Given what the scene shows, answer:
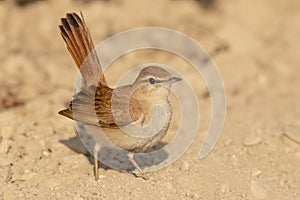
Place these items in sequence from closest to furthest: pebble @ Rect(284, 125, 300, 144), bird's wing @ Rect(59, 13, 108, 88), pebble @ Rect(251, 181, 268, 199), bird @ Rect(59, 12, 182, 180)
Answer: bird @ Rect(59, 12, 182, 180) → pebble @ Rect(251, 181, 268, 199) → bird's wing @ Rect(59, 13, 108, 88) → pebble @ Rect(284, 125, 300, 144)

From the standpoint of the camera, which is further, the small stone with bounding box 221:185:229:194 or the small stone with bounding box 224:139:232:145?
the small stone with bounding box 224:139:232:145

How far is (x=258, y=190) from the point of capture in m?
5.56

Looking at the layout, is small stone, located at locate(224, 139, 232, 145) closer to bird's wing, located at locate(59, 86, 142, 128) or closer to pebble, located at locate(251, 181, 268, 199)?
pebble, located at locate(251, 181, 268, 199)

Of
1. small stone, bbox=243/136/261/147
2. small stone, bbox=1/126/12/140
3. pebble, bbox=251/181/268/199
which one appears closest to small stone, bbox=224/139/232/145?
small stone, bbox=243/136/261/147

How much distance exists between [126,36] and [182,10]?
4.42 feet

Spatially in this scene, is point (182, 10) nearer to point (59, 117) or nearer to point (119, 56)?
point (119, 56)

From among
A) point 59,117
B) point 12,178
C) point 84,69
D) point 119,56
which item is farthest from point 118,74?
point 12,178

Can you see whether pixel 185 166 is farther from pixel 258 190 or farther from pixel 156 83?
pixel 156 83

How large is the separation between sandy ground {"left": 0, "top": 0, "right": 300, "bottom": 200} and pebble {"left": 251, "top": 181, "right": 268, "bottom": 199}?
0.02 metres

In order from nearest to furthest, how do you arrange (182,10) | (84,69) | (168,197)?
1. (168,197)
2. (84,69)
3. (182,10)

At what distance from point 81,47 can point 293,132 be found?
262 centimetres

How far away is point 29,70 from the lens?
27.2 ft

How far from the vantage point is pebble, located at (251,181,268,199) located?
5.52 meters

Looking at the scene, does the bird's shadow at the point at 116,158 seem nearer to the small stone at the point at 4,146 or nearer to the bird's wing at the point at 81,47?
the small stone at the point at 4,146
